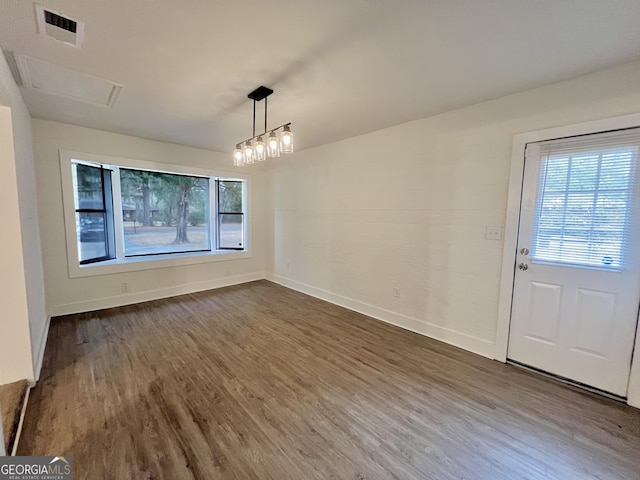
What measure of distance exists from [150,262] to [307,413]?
11.5 feet

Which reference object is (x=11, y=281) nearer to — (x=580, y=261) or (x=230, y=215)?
(x=230, y=215)

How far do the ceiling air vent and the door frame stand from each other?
3.33 metres

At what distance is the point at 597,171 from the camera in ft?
6.73

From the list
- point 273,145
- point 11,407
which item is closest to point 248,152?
point 273,145

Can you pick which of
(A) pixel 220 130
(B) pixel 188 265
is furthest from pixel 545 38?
(B) pixel 188 265

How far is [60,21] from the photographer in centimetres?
155

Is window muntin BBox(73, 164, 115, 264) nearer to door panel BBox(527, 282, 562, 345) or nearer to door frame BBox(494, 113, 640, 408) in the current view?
door frame BBox(494, 113, 640, 408)

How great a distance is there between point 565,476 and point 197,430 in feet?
6.98

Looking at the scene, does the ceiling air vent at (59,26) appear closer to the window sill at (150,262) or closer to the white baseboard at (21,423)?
the white baseboard at (21,423)

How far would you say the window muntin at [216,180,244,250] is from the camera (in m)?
5.25

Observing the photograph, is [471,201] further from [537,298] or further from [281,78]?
[281,78]

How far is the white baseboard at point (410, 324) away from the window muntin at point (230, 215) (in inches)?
65.7

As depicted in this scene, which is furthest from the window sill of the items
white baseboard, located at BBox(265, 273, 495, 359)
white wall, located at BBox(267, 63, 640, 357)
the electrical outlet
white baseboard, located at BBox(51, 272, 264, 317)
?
the electrical outlet

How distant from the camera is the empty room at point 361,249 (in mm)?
1518
